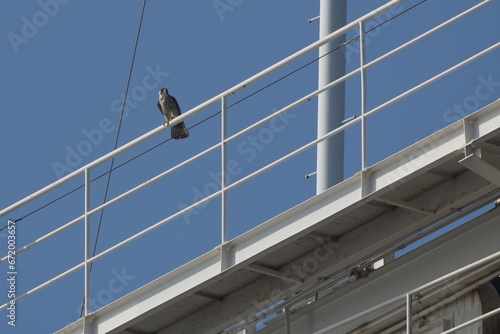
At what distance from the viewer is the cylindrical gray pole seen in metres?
13.2

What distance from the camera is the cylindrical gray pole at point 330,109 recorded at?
13203mm

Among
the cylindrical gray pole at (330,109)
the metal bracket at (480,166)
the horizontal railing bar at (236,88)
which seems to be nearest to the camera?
the metal bracket at (480,166)

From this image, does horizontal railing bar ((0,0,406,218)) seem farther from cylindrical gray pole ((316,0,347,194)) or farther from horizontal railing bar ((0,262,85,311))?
cylindrical gray pole ((316,0,347,194))

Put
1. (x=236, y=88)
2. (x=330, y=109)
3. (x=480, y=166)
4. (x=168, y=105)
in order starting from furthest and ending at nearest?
1. (x=168, y=105)
2. (x=330, y=109)
3. (x=236, y=88)
4. (x=480, y=166)

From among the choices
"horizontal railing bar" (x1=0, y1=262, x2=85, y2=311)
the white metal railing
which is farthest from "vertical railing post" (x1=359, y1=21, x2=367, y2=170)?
"horizontal railing bar" (x1=0, y1=262, x2=85, y2=311)

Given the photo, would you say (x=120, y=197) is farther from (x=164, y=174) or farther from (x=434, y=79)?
(x=434, y=79)

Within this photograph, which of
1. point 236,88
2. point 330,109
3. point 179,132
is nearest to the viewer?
point 236,88

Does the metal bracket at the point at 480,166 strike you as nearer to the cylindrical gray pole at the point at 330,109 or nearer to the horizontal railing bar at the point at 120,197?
the horizontal railing bar at the point at 120,197

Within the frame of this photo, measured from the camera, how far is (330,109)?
13.4 metres

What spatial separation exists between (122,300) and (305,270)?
157 cm

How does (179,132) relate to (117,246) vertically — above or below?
above

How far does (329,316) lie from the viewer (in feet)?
36.4

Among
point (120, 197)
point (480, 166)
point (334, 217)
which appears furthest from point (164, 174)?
point (480, 166)

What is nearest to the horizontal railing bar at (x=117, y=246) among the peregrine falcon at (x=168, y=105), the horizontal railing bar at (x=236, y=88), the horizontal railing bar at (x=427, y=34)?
the horizontal railing bar at (x=236, y=88)
